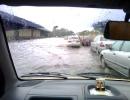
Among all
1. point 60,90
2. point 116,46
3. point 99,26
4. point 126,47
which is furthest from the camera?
point 126,47

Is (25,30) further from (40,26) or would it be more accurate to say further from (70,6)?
(70,6)

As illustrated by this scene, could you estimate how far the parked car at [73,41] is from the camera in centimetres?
672

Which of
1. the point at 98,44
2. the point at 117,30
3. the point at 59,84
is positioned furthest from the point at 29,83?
the point at 117,30

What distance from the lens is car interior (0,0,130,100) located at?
17.8 ft

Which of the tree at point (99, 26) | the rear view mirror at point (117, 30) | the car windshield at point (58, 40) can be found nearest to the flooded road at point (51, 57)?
the car windshield at point (58, 40)

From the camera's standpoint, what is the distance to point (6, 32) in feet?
21.0

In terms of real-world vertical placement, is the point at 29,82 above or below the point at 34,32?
below

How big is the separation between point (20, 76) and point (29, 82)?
295 millimetres

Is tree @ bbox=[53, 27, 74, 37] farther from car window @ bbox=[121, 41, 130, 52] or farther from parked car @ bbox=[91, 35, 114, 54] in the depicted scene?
car window @ bbox=[121, 41, 130, 52]

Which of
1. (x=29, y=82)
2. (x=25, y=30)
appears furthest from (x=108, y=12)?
(x=29, y=82)

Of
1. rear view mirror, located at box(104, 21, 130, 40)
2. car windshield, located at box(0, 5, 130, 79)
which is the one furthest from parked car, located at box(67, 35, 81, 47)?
rear view mirror, located at box(104, 21, 130, 40)

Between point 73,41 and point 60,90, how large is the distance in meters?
1.15

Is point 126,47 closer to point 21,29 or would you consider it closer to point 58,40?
point 58,40

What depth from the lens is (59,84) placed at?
6.52 m
